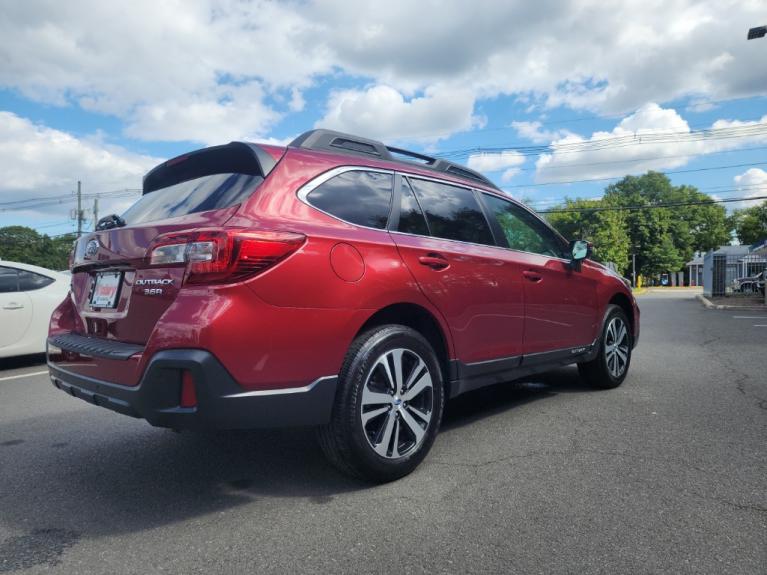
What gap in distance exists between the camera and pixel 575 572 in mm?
2033

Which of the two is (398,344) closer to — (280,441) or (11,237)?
(280,441)

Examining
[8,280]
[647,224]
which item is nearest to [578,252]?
[8,280]

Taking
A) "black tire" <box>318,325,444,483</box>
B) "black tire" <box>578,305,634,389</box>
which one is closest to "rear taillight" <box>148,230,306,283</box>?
"black tire" <box>318,325,444,483</box>

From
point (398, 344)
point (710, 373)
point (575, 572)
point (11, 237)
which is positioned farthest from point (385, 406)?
point (11, 237)

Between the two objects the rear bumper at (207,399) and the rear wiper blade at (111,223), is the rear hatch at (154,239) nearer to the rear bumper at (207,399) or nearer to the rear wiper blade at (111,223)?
the rear wiper blade at (111,223)

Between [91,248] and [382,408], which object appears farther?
[91,248]

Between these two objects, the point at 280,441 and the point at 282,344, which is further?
the point at 280,441

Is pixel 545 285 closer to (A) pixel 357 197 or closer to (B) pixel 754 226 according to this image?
(A) pixel 357 197

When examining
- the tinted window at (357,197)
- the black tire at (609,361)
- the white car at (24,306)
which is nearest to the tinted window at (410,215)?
the tinted window at (357,197)

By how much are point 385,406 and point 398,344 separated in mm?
318

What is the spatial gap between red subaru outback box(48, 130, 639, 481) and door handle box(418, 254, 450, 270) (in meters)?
0.01

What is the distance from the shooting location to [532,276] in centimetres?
407

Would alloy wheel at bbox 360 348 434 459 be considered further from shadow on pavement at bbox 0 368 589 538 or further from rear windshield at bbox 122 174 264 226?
rear windshield at bbox 122 174 264 226

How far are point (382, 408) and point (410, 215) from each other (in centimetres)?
114
